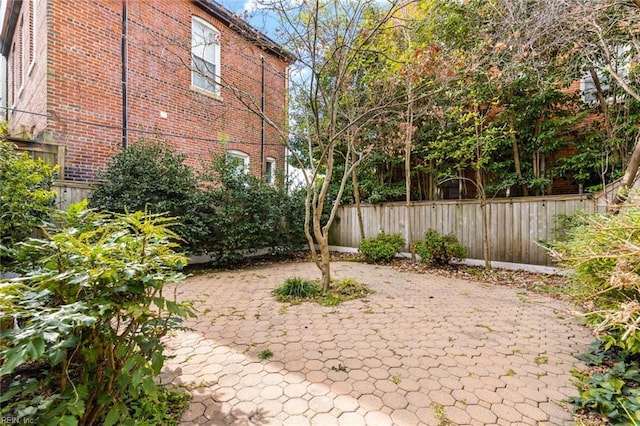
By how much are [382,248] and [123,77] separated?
7024mm

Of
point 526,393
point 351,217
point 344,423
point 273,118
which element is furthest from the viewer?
point 273,118

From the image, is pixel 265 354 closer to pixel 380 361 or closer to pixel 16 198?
pixel 380 361

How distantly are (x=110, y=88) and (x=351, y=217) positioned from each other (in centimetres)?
665

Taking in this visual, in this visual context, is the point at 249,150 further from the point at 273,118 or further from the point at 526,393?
the point at 526,393

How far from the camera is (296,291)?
4.24 meters

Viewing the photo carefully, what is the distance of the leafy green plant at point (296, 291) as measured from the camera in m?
4.17

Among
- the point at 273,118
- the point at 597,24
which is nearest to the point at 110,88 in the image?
the point at 273,118

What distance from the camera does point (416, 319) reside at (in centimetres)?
336

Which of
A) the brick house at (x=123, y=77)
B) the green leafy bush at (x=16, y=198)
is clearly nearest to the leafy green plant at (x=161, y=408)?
the green leafy bush at (x=16, y=198)

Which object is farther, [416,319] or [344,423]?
[416,319]

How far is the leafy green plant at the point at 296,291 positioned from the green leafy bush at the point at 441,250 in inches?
120

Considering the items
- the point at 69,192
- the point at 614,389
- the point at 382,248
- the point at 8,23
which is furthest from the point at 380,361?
the point at 8,23

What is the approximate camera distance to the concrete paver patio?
1.81 meters

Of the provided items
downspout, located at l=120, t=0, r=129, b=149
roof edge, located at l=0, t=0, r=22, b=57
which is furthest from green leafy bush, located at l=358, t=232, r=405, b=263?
roof edge, located at l=0, t=0, r=22, b=57
